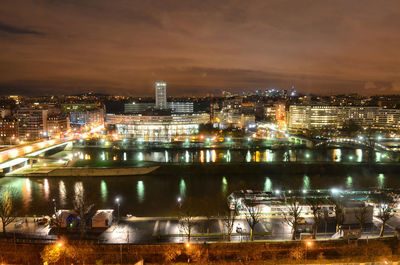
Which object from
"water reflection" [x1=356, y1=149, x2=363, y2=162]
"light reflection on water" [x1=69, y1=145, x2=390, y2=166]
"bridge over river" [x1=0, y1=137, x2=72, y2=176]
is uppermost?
"bridge over river" [x1=0, y1=137, x2=72, y2=176]

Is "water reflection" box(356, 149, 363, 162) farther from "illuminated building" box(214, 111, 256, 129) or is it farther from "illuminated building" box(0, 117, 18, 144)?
"illuminated building" box(0, 117, 18, 144)

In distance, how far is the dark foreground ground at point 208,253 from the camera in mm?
4121

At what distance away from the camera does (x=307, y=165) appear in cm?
1079

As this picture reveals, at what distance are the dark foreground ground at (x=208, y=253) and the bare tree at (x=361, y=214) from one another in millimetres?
487

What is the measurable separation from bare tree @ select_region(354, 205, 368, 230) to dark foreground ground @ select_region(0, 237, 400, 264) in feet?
1.60

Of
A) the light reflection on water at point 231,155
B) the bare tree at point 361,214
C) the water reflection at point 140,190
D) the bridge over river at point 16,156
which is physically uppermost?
the bridge over river at point 16,156

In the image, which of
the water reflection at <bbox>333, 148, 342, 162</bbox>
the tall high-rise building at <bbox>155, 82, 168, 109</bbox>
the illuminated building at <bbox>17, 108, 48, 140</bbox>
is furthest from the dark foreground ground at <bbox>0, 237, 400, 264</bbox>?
the tall high-rise building at <bbox>155, 82, 168, 109</bbox>

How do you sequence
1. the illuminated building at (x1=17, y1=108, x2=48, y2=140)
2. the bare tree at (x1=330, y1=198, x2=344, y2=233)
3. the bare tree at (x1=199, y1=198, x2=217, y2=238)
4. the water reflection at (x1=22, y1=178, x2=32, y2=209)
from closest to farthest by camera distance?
the bare tree at (x1=330, y1=198, x2=344, y2=233) < the bare tree at (x1=199, y1=198, x2=217, y2=238) < the water reflection at (x1=22, y1=178, x2=32, y2=209) < the illuminated building at (x1=17, y1=108, x2=48, y2=140)

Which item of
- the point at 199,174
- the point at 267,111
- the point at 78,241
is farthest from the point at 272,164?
the point at 267,111

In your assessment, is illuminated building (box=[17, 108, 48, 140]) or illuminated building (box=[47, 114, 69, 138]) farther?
illuminated building (box=[47, 114, 69, 138])

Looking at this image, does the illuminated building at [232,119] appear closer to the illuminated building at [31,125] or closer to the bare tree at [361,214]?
the illuminated building at [31,125]

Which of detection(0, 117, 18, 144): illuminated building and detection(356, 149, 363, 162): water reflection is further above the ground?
detection(0, 117, 18, 144): illuminated building

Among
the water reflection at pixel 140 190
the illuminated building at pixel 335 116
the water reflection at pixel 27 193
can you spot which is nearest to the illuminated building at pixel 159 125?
the illuminated building at pixel 335 116

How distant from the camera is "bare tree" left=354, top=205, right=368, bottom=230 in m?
4.95
